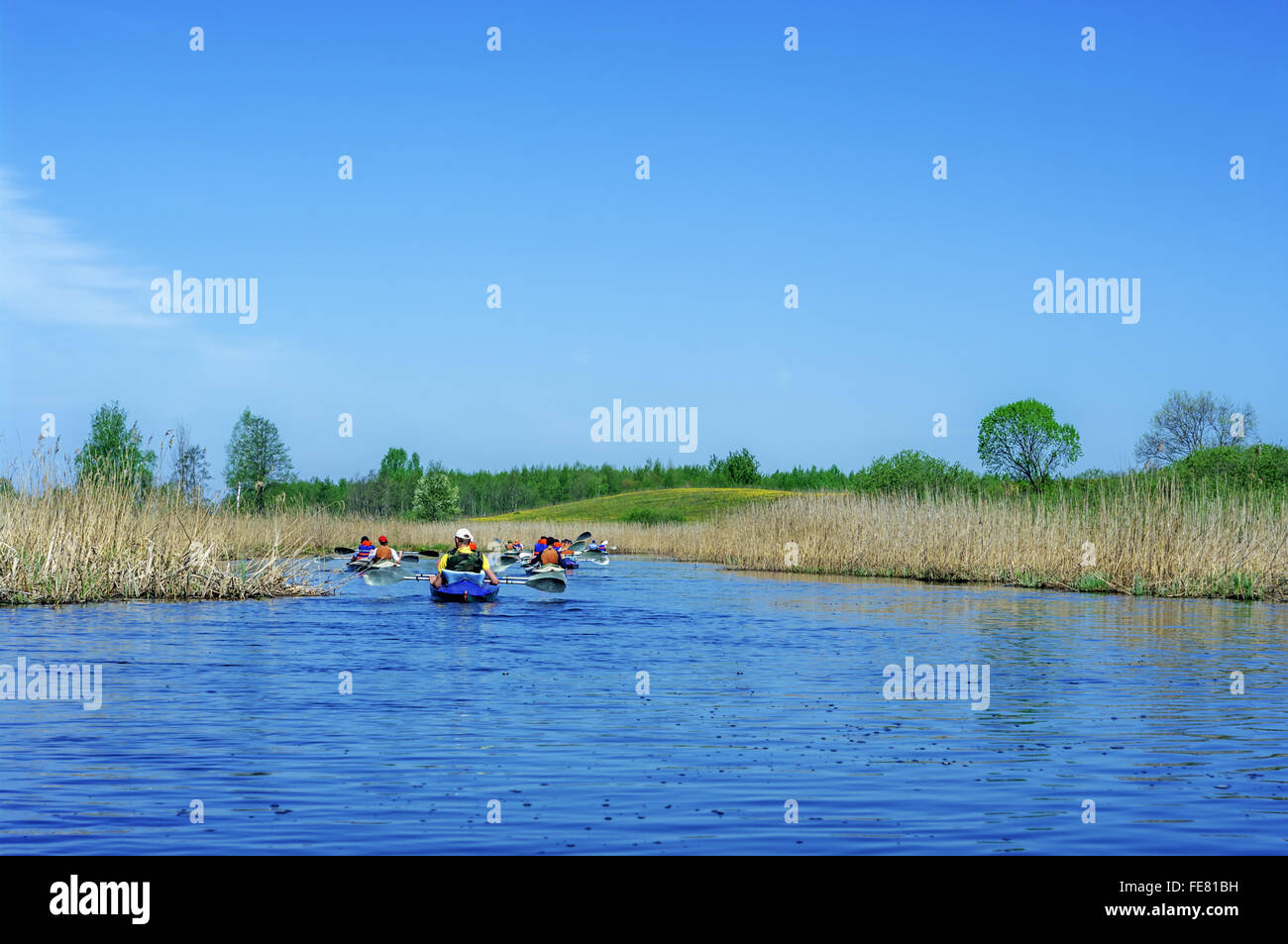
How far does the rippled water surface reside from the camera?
278 inches

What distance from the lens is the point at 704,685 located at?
13.8 metres

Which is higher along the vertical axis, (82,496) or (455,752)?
(82,496)

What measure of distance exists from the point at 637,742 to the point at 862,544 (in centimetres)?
2696

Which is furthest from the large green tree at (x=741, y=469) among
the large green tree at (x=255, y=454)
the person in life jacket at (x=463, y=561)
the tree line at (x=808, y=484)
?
the person in life jacket at (x=463, y=561)

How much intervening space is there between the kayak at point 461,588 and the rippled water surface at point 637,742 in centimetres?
499

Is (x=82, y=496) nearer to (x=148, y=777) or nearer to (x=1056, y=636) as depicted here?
(x=148, y=777)

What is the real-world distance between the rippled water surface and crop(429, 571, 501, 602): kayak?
197 inches

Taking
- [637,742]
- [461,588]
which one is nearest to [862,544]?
[461,588]

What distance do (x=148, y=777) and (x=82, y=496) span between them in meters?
15.5

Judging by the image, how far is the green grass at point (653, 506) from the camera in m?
91.2

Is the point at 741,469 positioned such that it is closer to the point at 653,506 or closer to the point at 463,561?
the point at 653,506

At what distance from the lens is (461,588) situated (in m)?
25.3
